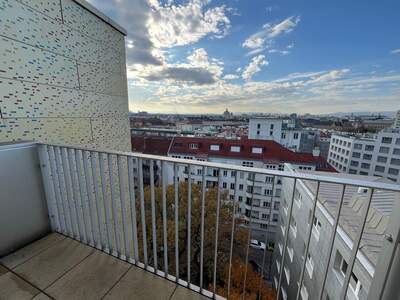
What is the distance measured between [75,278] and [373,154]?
3592 centimetres

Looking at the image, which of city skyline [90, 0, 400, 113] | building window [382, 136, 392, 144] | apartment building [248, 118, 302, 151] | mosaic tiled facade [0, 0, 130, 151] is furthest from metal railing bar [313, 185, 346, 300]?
building window [382, 136, 392, 144]

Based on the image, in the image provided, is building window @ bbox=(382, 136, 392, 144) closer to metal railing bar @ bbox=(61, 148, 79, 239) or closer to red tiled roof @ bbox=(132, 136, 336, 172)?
red tiled roof @ bbox=(132, 136, 336, 172)

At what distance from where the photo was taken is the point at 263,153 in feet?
51.0

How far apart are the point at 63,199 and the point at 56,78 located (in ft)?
6.53

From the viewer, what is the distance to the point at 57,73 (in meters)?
2.67

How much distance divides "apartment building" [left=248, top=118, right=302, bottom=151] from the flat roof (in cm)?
2677

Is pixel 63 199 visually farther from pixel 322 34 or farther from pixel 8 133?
pixel 322 34

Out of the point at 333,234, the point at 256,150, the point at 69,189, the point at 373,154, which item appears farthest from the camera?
the point at 373,154

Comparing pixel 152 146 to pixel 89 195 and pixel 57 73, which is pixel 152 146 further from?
pixel 89 195

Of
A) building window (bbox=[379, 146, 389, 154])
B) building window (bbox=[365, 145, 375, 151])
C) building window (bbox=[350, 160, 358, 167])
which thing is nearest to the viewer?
building window (bbox=[379, 146, 389, 154])

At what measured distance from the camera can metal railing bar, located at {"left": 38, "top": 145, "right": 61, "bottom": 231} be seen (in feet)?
6.19

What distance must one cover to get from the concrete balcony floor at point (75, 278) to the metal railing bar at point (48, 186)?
287mm

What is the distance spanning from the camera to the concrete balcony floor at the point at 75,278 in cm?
137

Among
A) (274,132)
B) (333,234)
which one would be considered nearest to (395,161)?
(274,132)
